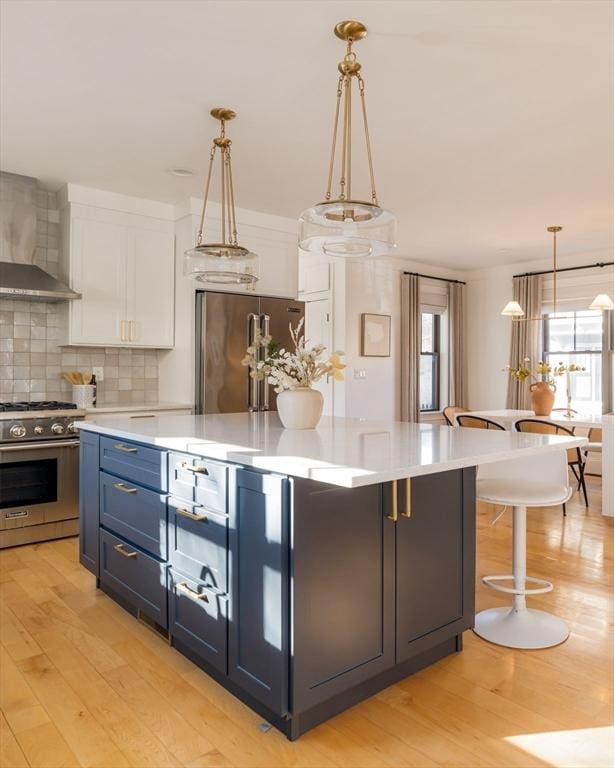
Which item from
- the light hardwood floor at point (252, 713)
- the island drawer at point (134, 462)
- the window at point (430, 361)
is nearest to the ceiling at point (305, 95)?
the island drawer at point (134, 462)

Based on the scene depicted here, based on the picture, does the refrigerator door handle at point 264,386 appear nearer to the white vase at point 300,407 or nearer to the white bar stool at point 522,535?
the white vase at point 300,407

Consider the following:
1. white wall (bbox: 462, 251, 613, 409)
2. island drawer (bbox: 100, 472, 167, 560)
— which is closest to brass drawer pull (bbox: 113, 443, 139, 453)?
island drawer (bbox: 100, 472, 167, 560)

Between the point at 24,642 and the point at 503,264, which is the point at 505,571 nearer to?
the point at 24,642

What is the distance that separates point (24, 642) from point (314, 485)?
1.68 meters

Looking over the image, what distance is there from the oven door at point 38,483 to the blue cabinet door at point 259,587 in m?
2.49

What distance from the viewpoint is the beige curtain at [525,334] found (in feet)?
23.1

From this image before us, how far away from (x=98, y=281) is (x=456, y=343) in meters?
4.93

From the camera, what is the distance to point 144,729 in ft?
6.11

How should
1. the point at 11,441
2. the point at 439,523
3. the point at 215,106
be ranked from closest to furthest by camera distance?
1. the point at 439,523
2. the point at 215,106
3. the point at 11,441

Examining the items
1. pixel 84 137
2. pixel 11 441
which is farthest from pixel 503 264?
pixel 11 441

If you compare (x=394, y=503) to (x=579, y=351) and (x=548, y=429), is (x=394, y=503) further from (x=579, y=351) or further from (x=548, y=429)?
(x=579, y=351)

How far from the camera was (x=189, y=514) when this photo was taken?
2.17 metres

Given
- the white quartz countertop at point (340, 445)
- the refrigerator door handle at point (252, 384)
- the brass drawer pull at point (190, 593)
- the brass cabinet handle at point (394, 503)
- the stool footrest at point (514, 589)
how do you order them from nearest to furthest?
the white quartz countertop at point (340, 445)
the brass cabinet handle at point (394, 503)
the brass drawer pull at point (190, 593)
the stool footrest at point (514, 589)
the refrigerator door handle at point (252, 384)

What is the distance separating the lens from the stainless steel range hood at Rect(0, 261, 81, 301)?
155 inches
